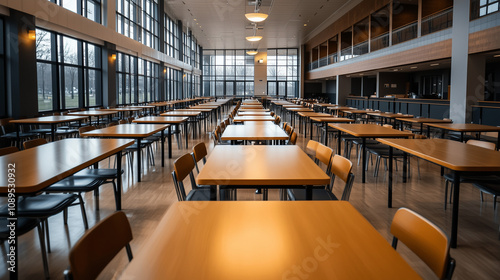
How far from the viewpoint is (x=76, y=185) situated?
120 inches

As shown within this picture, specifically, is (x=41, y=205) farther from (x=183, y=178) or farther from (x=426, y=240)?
(x=426, y=240)

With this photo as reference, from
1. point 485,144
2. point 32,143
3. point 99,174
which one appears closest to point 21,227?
point 99,174

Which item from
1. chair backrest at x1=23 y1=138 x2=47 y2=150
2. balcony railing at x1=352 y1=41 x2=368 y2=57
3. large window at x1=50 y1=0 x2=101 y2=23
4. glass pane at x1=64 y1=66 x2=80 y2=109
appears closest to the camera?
chair backrest at x1=23 y1=138 x2=47 y2=150

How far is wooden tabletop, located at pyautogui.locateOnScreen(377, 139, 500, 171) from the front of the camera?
2.66 meters

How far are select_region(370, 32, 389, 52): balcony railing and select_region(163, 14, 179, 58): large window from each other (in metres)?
9.69

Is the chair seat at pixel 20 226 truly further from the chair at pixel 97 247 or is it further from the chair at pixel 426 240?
the chair at pixel 426 240

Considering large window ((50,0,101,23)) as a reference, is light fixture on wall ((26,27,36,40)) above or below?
below

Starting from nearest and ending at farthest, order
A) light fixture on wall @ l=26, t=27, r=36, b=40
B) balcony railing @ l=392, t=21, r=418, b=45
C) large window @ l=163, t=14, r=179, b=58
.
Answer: light fixture on wall @ l=26, t=27, r=36, b=40
balcony railing @ l=392, t=21, r=418, b=45
large window @ l=163, t=14, r=179, b=58

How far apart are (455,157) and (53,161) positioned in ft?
10.1

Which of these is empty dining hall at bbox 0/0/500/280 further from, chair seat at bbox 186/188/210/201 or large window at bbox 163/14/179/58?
large window at bbox 163/14/179/58

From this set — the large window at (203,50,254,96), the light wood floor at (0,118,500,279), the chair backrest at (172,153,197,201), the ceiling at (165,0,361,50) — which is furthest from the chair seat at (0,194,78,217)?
the large window at (203,50,254,96)

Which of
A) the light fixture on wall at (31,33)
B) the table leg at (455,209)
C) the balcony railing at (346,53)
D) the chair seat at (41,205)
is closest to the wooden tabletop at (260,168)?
the chair seat at (41,205)

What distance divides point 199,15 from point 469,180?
16670mm

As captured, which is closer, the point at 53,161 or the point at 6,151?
the point at 53,161
